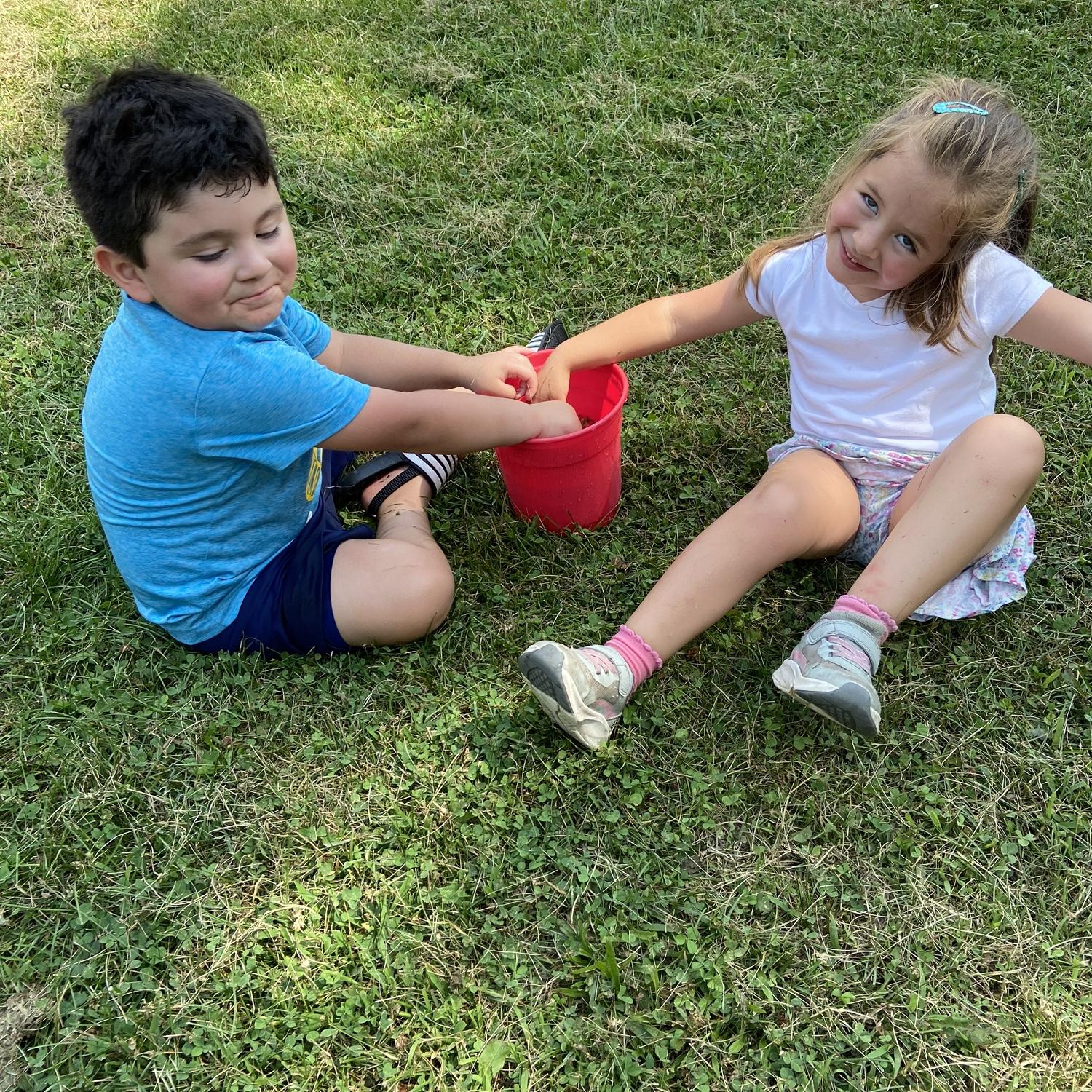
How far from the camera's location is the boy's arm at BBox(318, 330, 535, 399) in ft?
8.14

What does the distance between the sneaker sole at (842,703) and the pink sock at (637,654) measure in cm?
29

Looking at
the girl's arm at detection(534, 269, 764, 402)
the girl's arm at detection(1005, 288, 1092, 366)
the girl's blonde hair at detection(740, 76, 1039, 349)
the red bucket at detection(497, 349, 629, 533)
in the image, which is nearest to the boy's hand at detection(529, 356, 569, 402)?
the girl's arm at detection(534, 269, 764, 402)

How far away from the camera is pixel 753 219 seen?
10.7 feet

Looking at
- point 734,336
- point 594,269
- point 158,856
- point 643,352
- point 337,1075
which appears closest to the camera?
point 337,1075

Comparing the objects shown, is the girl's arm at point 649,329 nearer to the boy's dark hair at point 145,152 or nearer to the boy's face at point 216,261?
the boy's face at point 216,261

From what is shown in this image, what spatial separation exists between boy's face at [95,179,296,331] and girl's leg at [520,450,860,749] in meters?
0.88

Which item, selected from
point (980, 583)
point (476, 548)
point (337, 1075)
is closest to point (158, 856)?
point (337, 1075)

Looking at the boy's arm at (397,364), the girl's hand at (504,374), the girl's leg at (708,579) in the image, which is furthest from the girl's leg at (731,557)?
the boy's arm at (397,364)

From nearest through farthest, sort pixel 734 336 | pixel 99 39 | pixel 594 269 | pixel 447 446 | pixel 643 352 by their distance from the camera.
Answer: pixel 447 446 → pixel 643 352 → pixel 734 336 → pixel 594 269 → pixel 99 39

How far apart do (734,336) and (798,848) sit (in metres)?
1.62

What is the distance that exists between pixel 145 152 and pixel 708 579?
1.35 m

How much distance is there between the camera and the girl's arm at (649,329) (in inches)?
92.7

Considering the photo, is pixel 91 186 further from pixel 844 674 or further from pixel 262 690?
pixel 844 674

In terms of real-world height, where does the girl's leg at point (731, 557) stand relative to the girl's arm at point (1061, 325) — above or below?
below
